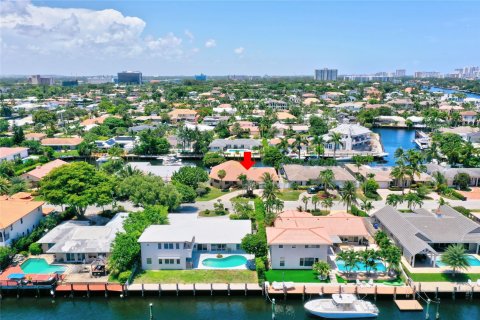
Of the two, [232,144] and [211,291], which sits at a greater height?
[232,144]

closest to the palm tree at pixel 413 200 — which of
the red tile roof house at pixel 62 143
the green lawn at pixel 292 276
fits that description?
the green lawn at pixel 292 276

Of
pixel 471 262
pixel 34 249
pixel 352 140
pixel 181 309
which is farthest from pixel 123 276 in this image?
pixel 352 140

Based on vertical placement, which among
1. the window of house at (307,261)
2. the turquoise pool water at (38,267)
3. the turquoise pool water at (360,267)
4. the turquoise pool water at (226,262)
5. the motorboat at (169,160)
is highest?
the motorboat at (169,160)

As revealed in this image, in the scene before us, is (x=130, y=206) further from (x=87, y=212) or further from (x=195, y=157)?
(x=195, y=157)

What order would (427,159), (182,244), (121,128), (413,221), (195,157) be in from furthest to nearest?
(121,128), (195,157), (427,159), (413,221), (182,244)

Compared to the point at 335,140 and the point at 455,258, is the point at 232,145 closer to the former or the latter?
the point at 335,140

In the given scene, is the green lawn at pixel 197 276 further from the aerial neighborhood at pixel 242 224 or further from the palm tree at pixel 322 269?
the palm tree at pixel 322 269

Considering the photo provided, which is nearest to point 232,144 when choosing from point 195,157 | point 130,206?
point 195,157
